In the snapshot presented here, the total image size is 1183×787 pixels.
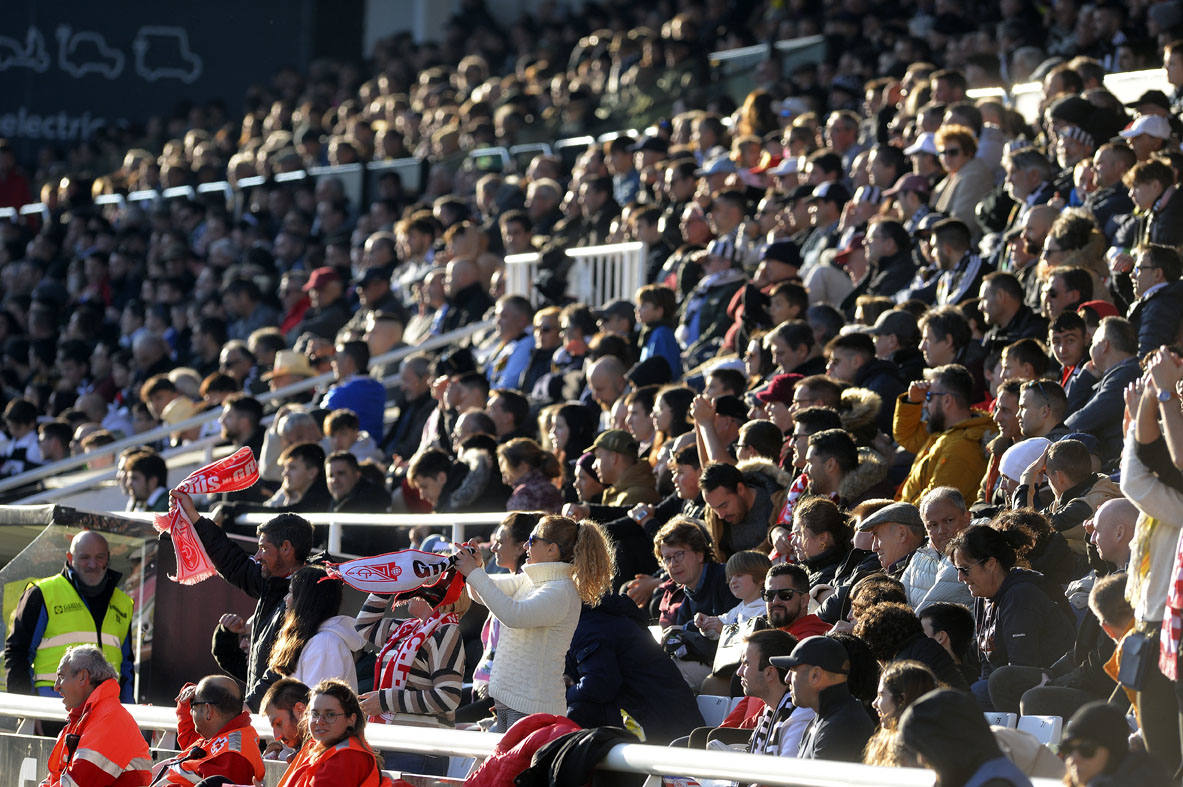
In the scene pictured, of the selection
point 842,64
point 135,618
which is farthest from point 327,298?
point 135,618

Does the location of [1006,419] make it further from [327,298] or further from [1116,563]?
[327,298]

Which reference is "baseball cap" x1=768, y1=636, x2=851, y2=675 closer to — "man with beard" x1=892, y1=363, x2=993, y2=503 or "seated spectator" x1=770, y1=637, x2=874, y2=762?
"seated spectator" x1=770, y1=637, x2=874, y2=762

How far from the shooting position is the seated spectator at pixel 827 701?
5.73m

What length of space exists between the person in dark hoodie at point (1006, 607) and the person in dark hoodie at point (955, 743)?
75.8 inches

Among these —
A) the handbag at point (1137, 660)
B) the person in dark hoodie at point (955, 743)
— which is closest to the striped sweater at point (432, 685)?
the handbag at point (1137, 660)

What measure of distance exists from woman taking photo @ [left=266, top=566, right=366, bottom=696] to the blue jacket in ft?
18.8

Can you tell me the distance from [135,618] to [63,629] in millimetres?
419

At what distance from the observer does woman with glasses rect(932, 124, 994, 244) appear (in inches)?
489

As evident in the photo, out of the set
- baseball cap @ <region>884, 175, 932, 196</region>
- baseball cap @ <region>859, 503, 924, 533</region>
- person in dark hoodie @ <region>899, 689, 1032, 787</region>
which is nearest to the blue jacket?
baseball cap @ <region>884, 175, 932, 196</region>

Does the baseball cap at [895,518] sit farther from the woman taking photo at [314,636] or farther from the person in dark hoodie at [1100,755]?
the person in dark hoodie at [1100,755]

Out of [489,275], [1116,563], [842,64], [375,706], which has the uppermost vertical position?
[842,64]

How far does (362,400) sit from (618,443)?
3.75m

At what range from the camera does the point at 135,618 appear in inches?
354

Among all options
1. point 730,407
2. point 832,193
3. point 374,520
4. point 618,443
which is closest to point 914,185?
point 832,193
